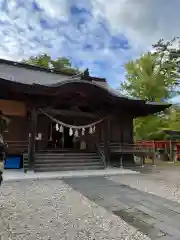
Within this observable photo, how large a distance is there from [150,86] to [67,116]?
10.7 m

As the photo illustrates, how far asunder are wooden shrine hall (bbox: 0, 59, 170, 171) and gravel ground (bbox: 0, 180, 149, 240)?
3770 millimetres

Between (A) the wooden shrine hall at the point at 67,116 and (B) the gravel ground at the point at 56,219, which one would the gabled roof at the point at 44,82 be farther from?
(B) the gravel ground at the point at 56,219

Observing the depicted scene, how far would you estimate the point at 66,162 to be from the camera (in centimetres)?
902

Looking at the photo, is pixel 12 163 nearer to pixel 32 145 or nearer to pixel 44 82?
pixel 32 145

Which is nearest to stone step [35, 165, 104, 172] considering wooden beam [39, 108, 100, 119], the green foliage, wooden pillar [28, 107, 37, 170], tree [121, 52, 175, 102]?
wooden pillar [28, 107, 37, 170]

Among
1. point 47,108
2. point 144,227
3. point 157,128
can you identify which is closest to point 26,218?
point 144,227

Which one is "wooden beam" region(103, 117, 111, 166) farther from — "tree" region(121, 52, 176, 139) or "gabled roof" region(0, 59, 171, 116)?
"tree" region(121, 52, 176, 139)

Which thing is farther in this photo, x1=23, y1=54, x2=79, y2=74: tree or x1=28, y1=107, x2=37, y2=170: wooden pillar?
x1=23, y1=54, x2=79, y2=74: tree

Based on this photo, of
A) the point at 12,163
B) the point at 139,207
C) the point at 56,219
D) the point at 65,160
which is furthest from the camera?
the point at 65,160

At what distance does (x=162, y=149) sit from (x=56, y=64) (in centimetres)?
1634

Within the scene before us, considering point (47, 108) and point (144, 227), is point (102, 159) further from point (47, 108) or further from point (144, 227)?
point (144, 227)

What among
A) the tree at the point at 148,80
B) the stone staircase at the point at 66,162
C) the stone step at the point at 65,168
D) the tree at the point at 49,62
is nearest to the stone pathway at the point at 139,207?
the stone step at the point at 65,168

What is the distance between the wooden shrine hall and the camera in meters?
8.67

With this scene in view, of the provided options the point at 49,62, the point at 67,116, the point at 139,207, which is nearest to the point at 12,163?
the point at 67,116
